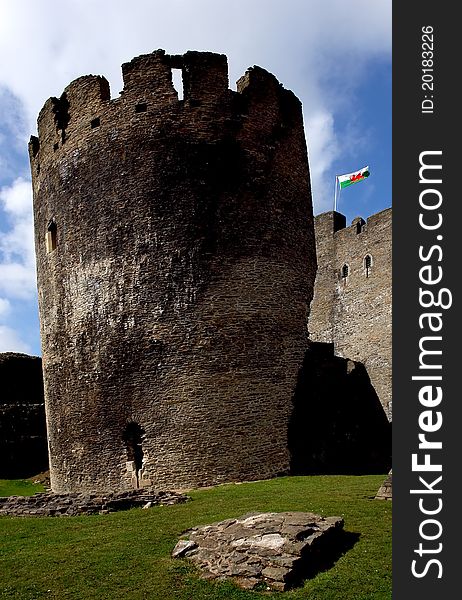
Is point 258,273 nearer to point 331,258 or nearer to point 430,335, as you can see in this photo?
point 430,335

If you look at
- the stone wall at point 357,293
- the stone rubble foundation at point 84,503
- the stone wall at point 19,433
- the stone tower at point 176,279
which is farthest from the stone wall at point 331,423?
the stone wall at point 19,433

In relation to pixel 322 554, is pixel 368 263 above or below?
above

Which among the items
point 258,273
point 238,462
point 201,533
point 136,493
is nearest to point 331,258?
point 258,273

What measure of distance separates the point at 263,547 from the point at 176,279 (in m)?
9.06

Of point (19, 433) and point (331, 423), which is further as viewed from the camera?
point (19, 433)

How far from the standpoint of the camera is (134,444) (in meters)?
16.5

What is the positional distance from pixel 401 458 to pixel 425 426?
43cm

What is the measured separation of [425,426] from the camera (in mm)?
6969

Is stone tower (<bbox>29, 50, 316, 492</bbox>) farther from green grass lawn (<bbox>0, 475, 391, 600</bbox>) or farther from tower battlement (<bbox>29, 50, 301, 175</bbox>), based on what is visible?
green grass lawn (<bbox>0, 475, 391, 600</bbox>)

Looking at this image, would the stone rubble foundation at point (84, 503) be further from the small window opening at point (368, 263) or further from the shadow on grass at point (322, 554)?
the small window opening at point (368, 263)

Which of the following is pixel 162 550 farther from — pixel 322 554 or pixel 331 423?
pixel 331 423

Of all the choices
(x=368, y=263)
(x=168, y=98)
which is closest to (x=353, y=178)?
(x=368, y=263)

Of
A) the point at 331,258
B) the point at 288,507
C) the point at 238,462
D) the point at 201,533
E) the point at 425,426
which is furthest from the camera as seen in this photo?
the point at 331,258

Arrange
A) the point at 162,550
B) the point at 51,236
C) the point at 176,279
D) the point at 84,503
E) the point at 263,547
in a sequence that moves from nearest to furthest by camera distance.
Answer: the point at 263,547 → the point at 162,550 → the point at 84,503 → the point at 176,279 → the point at 51,236
